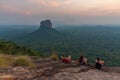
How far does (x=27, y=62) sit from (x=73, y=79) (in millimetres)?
4360

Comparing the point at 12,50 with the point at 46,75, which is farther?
the point at 12,50

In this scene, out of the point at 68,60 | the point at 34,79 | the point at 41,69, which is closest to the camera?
the point at 34,79

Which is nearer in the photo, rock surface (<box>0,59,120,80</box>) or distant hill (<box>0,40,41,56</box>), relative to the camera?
rock surface (<box>0,59,120,80</box>)

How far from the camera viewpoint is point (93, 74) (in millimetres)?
14102

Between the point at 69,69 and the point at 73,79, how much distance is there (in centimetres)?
264

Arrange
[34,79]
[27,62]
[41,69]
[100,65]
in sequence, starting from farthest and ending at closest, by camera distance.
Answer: [100,65], [27,62], [41,69], [34,79]

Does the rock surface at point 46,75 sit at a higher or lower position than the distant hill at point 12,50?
higher

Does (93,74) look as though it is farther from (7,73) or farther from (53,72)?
(7,73)

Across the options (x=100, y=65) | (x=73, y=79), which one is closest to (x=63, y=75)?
(x=73, y=79)

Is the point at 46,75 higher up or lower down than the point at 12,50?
higher up

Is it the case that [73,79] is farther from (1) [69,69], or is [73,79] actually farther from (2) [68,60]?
(2) [68,60]

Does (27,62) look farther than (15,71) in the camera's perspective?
Yes

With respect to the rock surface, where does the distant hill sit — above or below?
below

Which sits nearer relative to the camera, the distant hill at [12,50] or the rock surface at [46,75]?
the rock surface at [46,75]
